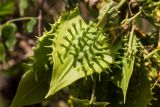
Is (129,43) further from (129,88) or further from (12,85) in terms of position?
(12,85)

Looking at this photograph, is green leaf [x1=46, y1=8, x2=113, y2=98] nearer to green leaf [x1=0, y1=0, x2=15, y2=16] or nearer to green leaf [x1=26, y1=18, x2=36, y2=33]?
green leaf [x1=26, y1=18, x2=36, y2=33]

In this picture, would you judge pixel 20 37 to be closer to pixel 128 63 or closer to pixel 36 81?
pixel 36 81

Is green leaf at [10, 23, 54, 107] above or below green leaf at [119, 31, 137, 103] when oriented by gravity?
above

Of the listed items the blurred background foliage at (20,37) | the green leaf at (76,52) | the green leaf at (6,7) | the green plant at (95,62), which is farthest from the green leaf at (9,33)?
the green leaf at (76,52)

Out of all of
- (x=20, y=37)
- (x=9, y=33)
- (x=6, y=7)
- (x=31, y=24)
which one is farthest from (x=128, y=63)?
(x=20, y=37)

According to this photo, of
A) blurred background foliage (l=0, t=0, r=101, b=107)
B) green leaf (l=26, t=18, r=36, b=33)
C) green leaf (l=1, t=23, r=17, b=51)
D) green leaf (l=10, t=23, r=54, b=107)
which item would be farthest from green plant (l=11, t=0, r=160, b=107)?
blurred background foliage (l=0, t=0, r=101, b=107)

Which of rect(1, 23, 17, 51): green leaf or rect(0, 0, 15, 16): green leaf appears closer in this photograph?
rect(1, 23, 17, 51): green leaf


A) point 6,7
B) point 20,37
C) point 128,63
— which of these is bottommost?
point 20,37
